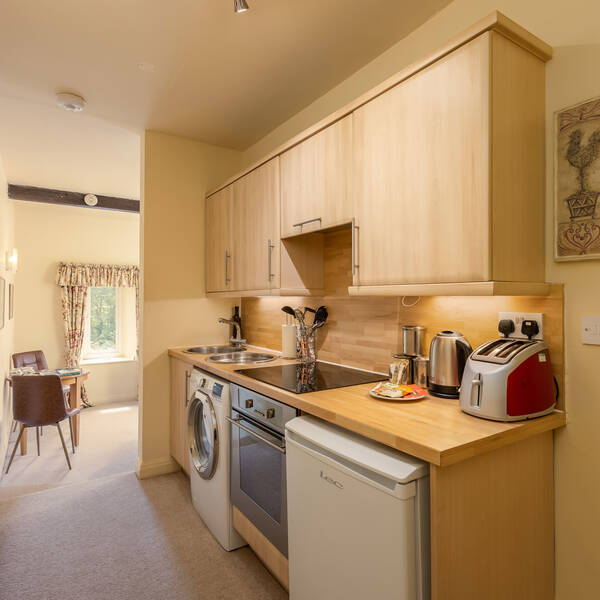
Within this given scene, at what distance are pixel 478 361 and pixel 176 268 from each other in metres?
2.61

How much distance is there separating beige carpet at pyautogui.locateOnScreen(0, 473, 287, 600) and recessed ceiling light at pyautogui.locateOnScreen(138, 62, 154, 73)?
9.03ft

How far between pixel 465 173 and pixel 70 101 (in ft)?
8.54

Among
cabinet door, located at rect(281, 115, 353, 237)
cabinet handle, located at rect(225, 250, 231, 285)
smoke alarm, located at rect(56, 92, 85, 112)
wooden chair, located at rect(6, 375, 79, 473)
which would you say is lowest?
wooden chair, located at rect(6, 375, 79, 473)

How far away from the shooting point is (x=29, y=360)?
4.76 meters

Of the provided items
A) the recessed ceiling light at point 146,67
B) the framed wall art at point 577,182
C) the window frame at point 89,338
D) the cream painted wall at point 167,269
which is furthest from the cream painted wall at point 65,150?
the framed wall art at point 577,182

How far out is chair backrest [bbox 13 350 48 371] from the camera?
182 inches

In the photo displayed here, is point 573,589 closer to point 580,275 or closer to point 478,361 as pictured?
point 478,361

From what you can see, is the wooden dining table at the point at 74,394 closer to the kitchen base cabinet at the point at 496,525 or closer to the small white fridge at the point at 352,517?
the small white fridge at the point at 352,517

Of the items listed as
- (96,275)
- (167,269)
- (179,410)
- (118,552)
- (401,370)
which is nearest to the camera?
(401,370)

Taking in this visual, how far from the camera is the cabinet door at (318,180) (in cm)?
195

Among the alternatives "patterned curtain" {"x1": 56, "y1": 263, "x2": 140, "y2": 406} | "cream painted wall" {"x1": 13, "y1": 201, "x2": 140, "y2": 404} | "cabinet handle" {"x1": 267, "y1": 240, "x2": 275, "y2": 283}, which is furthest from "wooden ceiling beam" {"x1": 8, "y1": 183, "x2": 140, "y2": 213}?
"cabinet handle" {"x1": 267, "y1": 240, "x2": 275, "y2": 283}

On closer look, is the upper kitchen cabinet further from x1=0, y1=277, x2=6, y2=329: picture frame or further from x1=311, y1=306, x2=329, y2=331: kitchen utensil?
x1=0, y1=277, x2=6, y2=329: picture frame

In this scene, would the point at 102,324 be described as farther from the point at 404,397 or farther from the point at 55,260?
the point at 404,397

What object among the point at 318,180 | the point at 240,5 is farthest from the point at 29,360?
the point at 240,5
